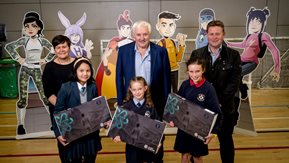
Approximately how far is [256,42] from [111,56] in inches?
84.9

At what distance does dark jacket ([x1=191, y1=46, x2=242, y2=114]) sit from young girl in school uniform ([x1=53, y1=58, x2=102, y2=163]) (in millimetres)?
1098

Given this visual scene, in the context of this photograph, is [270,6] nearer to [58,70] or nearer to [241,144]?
[241,144]

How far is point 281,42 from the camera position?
6.02 metres

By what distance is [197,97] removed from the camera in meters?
2.45

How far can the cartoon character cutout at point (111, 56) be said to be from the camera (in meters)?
4.19

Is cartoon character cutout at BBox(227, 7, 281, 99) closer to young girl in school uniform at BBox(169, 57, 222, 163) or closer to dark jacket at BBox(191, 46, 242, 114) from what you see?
dark jacket at BBox(191, 46, 242, 114)

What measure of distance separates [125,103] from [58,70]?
70cm

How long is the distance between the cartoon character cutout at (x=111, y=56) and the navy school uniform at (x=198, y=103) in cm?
193

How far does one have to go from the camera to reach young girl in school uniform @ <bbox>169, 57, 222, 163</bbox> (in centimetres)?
241

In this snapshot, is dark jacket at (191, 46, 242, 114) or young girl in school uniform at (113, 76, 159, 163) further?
dark jacket at (191, 46, 242, 114)

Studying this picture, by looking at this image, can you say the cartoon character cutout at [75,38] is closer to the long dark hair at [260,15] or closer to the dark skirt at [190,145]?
the dark skirt at [190,145]

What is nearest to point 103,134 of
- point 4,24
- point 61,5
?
point 61,5

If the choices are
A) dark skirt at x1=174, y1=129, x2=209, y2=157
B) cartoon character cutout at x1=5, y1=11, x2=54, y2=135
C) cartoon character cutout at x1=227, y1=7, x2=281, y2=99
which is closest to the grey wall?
cartoon character cutout at x1=5, y1=11, x2=54, y2=135

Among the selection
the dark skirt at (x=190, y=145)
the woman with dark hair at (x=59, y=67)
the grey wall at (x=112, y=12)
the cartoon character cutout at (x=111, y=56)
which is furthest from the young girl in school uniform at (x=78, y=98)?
the grey wall at (x=112, y=12)
